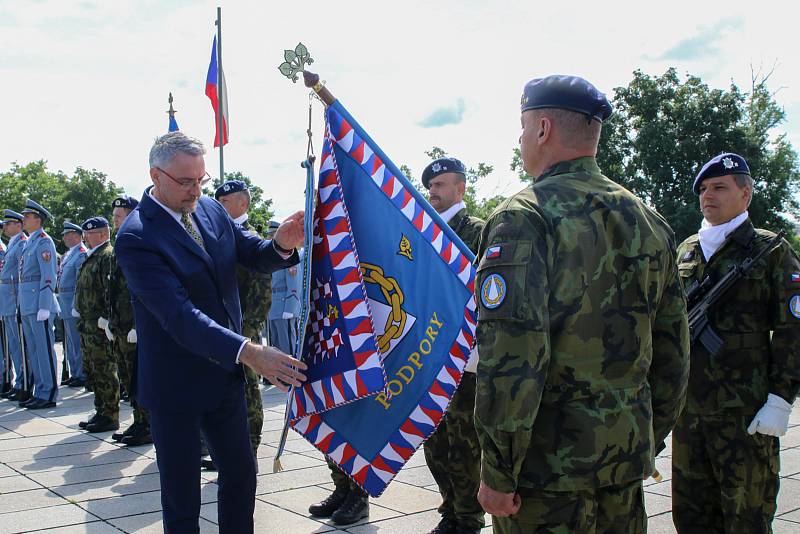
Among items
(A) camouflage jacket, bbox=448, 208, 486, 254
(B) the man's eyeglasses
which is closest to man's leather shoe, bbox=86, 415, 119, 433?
(A) camouflage jacket, bbox=448, 208, 486, 254

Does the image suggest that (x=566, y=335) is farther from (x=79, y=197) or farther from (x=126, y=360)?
(x=79, y=197)

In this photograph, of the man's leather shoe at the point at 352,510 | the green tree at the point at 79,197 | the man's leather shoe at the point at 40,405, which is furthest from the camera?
the green tree at the point at 79,197

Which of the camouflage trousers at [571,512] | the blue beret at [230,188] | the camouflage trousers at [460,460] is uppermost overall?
the blue beret at [230,188]

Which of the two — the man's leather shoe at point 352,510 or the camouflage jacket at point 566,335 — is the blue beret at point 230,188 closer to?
the man's leather shoe at point 352,510

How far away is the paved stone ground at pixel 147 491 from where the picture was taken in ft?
16.5

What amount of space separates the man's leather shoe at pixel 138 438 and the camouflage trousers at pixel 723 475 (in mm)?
5211

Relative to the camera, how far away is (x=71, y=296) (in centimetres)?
1213

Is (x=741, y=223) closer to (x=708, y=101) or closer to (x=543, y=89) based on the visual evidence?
(x=543, y=89)

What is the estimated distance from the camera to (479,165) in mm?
42594

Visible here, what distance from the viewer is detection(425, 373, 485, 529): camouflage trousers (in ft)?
15.2

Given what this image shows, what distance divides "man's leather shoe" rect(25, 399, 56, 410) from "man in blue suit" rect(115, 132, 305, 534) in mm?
6958

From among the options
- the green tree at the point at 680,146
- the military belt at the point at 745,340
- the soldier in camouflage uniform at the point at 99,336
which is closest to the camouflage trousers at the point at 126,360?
the soldier in camouflage uniform at the point at 99,336

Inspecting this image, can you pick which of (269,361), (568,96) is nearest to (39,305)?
(269,361)

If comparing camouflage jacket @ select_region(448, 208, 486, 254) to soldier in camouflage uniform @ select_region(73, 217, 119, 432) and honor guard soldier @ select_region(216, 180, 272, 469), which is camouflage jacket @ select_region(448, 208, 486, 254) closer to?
honor guard soldier @ select_region(216, 180, 272, 469)
